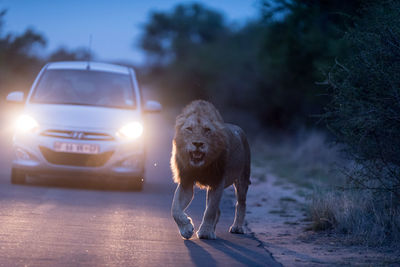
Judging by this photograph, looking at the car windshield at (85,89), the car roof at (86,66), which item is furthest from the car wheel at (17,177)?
the car roof at (86,66)

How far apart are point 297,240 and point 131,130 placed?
178 inches

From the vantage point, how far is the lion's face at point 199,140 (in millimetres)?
7684

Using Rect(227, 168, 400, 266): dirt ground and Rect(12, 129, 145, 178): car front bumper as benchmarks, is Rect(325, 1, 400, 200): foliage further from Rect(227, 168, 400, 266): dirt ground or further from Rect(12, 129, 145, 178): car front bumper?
Rect(12, 129, 145, 178): car front bumper

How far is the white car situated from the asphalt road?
0.35 meters

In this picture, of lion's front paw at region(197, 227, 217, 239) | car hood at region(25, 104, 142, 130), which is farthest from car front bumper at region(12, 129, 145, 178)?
lion's front paw at region(197, 227, 217, 239)

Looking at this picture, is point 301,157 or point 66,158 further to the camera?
point 301,157

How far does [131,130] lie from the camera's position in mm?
12320

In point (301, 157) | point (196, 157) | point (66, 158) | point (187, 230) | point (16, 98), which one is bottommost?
point (187, 230)

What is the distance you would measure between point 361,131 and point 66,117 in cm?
520

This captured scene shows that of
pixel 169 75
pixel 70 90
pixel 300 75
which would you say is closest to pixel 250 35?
pixel 169 75

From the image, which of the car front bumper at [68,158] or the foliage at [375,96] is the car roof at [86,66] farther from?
the foliage at [375,96]

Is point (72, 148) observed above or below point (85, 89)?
below

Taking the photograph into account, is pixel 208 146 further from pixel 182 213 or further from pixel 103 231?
pixel 103 231

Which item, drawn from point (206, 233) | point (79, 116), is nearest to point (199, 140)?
point (206, 233)
